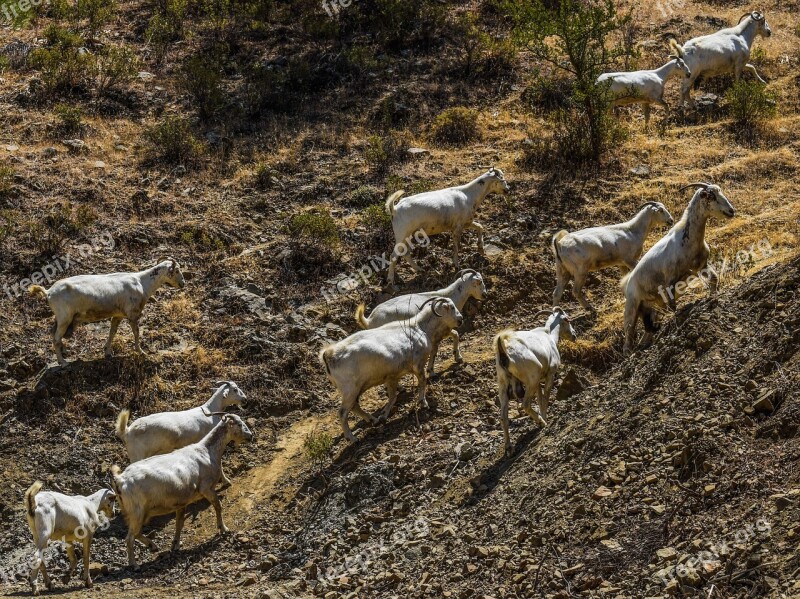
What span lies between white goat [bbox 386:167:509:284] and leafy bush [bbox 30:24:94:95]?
11.5 meters

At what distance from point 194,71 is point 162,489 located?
52.5 feet

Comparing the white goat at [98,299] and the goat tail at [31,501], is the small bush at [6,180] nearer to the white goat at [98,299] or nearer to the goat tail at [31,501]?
the white goat at [98,299]

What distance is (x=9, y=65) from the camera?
26.8 m

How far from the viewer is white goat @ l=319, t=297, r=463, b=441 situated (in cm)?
1359

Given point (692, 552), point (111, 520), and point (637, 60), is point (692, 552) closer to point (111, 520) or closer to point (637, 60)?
point (111, 520)

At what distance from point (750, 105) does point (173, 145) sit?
43.3ft

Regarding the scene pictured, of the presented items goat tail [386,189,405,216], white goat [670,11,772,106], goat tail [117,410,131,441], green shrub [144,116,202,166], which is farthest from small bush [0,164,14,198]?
white goat [670,11,772,106]

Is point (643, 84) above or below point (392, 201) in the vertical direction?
above

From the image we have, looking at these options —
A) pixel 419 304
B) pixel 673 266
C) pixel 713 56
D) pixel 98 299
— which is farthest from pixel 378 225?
pixel 713 56

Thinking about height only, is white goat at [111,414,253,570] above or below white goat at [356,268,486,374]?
below

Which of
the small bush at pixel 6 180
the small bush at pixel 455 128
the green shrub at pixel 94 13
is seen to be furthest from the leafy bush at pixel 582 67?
the green shrub at pixel 94 13

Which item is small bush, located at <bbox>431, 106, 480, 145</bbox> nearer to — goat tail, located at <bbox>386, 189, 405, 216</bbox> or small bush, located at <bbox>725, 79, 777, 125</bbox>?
goat tail, located at <bbox>386, 189, 405, 216</bbox>

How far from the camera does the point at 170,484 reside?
40.7ft

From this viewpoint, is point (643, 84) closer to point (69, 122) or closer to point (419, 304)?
point (419, 304)
